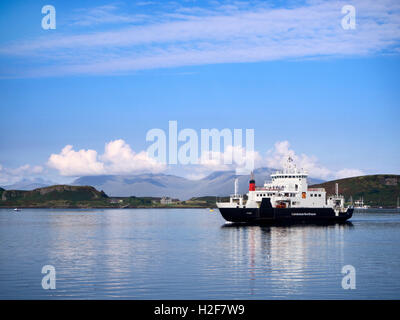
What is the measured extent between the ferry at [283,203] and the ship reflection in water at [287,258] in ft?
57.3

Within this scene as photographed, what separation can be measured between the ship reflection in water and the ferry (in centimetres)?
1747

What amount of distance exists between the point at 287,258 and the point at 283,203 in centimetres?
4582

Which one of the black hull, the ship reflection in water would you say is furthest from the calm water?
the black hull

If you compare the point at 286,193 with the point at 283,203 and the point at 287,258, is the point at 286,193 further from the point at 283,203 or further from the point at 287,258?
the point at 287,258

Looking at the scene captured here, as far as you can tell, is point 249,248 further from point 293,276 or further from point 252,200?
point 252,200

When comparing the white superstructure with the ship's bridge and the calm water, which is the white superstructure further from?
A: the calm water

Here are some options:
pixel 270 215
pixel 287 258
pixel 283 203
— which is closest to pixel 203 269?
pixel 287 258

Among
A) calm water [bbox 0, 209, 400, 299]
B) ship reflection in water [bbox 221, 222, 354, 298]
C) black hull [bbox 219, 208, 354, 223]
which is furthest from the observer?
black hull [bbox 219, 208, 354, 223]

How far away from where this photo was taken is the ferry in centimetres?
9188

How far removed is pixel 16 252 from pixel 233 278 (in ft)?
95.6

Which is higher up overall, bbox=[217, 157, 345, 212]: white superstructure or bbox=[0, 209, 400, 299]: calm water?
bbox=[217, 157, 345, 212]: white superstructure

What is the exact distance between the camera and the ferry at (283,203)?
301 feet
